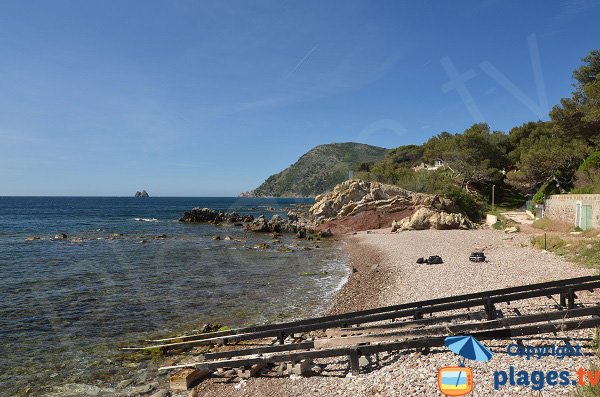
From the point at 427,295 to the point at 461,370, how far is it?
8.84m

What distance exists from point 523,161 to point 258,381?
5307 centimetres

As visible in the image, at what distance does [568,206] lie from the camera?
1289 inches

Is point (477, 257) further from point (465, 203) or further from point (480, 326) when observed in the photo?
point (465, 203)

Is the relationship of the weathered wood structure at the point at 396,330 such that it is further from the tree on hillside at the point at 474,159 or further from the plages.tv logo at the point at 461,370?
the tree on hillside at the point at 474,159

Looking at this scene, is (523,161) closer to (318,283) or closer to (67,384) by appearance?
(318,283)

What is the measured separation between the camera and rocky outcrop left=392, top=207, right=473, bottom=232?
43344mm

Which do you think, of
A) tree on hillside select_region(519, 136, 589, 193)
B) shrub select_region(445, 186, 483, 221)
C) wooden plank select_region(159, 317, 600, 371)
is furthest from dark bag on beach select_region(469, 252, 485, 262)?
shrub select_region(445, 186, 483, 221)

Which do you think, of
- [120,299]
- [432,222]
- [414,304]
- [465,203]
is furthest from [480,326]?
[465,203]

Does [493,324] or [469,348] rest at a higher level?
[493,324]

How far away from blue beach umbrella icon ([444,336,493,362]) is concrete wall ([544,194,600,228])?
2691 centimetres

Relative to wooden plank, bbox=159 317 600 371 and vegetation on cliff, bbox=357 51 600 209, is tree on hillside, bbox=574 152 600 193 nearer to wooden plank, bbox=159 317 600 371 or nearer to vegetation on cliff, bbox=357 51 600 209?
vegetation on cliff, bbox=357 51 600 209

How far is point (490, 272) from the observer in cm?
1889

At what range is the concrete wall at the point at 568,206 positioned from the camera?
27311mm

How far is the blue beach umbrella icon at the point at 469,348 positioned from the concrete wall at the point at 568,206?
88.3 ft
